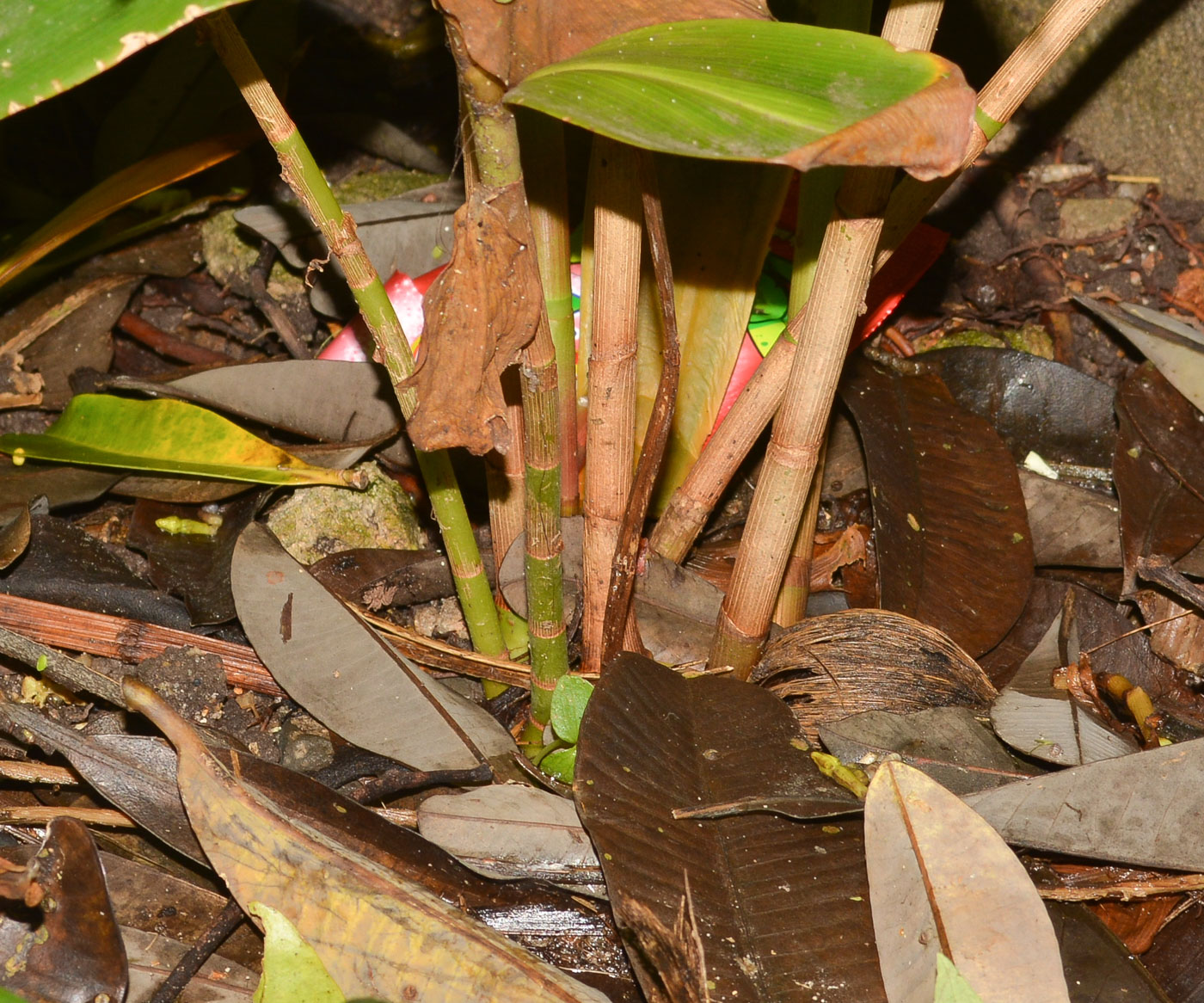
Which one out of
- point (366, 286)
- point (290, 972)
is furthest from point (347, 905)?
point (366, 286)

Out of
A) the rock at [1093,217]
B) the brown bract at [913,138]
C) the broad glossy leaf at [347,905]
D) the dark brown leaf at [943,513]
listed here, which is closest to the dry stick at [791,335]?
the brown bract at [913,138]

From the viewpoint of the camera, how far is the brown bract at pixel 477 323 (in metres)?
0.73

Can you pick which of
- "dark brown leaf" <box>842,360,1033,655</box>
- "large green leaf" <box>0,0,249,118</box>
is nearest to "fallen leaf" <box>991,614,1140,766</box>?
"dark brown leaf" <box>842,360,1033,655</box>

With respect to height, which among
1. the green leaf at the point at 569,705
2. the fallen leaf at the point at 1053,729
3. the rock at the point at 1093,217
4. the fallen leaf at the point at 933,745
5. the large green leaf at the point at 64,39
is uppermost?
the large green leaf at the point at 64,39

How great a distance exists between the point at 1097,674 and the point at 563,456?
26.2 inches

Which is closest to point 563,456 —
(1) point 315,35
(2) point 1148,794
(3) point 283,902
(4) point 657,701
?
(4) point 657,701

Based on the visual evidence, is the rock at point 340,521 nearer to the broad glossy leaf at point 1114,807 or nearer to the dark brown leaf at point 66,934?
the dark brown leaf at point 66,934

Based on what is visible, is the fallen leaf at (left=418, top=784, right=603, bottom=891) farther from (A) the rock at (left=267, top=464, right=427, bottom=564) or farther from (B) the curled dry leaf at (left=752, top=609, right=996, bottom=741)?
(A) the rock at (left=267, top=464, right=427, bottom=564)

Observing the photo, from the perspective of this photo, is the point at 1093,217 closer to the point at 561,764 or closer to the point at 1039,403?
the point at 1039,403

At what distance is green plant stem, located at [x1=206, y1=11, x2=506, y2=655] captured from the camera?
810mm

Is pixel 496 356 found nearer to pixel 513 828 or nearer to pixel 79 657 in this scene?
pixel 513 828

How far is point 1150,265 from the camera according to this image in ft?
5.15

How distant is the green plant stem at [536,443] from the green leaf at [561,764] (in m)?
0.06

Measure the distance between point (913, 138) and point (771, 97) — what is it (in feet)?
0.29
